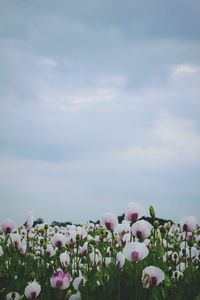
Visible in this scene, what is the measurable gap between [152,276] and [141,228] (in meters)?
0.55

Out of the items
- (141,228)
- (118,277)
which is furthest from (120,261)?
(141,228)


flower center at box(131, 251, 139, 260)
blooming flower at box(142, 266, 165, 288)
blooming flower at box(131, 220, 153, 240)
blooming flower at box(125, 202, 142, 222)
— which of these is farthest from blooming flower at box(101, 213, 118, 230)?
blooming flower at box(142, 266, 165, 288)

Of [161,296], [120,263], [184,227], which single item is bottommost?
[161,296]

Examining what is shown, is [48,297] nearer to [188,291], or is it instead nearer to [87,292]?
[87,292]

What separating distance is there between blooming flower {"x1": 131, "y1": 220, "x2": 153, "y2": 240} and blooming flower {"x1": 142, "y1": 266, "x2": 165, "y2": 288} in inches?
20.4

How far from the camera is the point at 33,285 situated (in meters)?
3.55

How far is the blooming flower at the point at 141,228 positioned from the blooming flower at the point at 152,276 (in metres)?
0.52

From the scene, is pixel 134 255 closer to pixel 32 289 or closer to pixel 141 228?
pixel 141 228

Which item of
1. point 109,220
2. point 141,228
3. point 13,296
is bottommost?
point 13,296

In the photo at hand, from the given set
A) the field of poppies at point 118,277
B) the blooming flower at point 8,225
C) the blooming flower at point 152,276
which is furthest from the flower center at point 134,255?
the blooming flower at point 8,225

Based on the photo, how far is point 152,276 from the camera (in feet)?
11.2

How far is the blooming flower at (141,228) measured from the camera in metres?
3.86

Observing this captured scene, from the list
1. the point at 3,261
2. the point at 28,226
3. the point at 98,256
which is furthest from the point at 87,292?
the point at 3,261

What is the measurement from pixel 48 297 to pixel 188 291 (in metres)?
1.33
